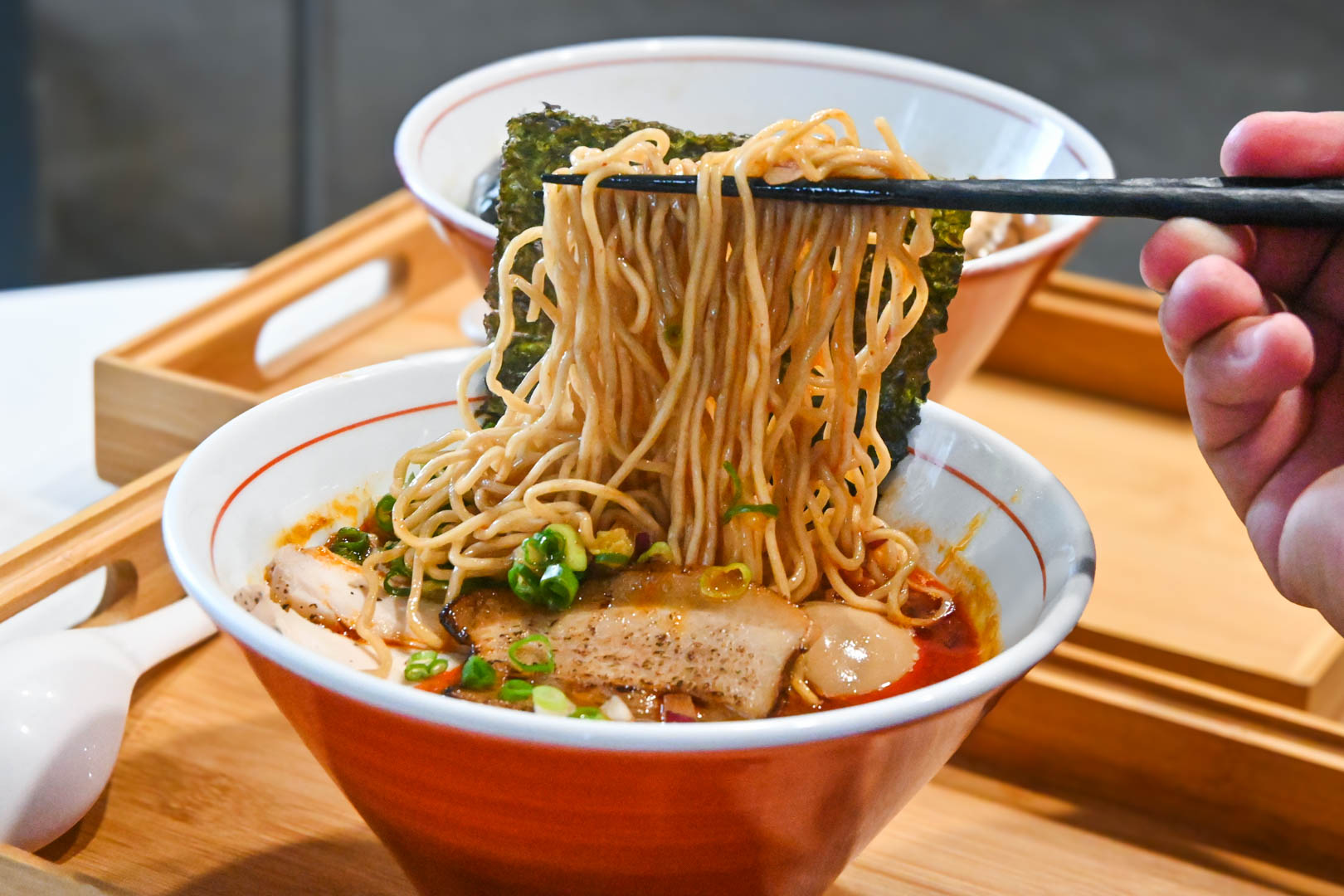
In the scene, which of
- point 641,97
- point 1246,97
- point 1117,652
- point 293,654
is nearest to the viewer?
point 293,654

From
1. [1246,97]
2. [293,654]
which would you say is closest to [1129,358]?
[293,654]

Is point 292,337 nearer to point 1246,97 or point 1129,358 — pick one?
point 1129,358

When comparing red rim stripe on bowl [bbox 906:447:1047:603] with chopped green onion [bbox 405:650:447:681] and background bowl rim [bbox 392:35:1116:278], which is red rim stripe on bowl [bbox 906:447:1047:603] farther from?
chopped green onion [bbox 405:650:447:681]

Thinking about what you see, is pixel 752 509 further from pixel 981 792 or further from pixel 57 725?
pixel 57 725

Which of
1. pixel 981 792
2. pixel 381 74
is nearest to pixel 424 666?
pixel 981 792

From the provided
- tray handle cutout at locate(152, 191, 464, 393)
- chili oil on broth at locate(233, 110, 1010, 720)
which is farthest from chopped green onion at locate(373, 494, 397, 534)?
tray handle cutout at locate(152, 191, 464, 393)

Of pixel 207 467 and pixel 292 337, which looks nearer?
pixel 207 467

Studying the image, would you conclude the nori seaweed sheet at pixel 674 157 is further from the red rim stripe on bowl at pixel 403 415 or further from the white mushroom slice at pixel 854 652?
the white mushroom slice at pixel 854 652

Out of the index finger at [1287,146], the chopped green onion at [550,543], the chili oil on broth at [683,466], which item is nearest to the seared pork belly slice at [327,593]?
the chili oil on broth at [683,466]
